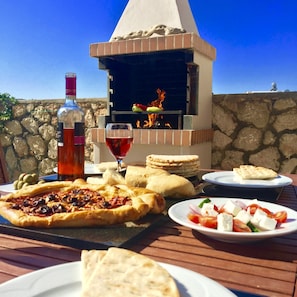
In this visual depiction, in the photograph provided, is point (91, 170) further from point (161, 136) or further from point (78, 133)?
point (161, 136)

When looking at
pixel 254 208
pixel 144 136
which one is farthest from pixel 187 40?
pixel 254 208

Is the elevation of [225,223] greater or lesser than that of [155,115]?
lesser

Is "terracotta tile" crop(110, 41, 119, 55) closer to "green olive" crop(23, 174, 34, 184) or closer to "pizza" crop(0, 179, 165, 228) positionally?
"green olive" crop(23, 174, 34, 184)

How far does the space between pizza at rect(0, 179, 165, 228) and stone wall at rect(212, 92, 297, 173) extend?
10.7 ft

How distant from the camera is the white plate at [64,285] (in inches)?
17.2

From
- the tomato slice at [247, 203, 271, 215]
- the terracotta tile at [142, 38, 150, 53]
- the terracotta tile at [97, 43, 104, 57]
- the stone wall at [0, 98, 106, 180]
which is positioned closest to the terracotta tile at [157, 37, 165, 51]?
the terracotta tile at [142, 38, 150, 53]

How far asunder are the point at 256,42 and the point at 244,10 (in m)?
2.08

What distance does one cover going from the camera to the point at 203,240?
756mm

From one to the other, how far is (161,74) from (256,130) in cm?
127

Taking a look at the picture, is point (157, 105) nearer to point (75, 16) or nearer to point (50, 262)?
point (50, 262)

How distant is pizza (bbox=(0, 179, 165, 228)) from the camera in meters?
0.77

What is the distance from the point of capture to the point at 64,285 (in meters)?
0.47

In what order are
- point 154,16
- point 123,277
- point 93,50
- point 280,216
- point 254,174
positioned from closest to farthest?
point 123,277, point 280,216, point 254,174, point 93,50, point 154,16

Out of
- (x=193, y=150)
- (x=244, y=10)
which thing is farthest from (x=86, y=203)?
(x=244, y=10)
